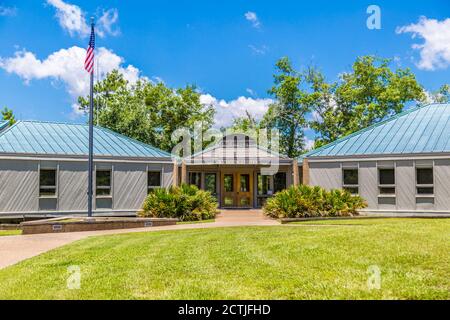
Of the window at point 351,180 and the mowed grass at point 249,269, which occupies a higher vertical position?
→ the window at point 351,180

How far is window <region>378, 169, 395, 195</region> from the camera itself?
19.5 meters

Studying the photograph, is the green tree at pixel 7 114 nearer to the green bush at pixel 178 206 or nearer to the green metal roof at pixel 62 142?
the green metal roof at pixel 62 142

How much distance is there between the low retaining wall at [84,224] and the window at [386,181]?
10.1m

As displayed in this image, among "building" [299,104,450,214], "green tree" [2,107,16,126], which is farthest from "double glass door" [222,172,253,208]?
"green tree" [2,107,16,126]

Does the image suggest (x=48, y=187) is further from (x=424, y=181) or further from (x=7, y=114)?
(x=7, y=114)

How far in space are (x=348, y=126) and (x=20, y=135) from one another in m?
27.9

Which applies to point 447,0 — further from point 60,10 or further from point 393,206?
point 60,10

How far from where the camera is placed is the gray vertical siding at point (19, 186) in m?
17.7

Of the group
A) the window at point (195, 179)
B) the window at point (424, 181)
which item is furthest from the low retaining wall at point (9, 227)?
the window at point (424, 181)

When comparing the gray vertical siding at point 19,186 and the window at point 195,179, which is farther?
the window at point 195,179

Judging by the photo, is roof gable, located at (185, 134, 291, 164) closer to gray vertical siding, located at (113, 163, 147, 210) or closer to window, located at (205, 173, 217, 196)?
window, located at (205, 173, 217, 196)

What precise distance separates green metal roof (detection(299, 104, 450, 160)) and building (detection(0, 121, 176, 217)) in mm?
8557

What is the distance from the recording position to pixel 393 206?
1934 centimetres

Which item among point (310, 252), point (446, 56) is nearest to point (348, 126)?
point (446, 56)
